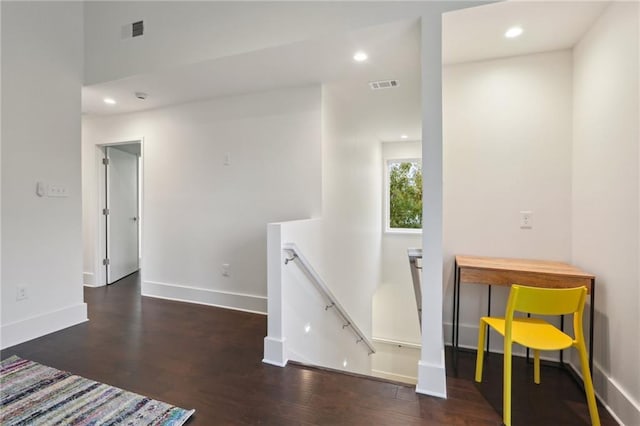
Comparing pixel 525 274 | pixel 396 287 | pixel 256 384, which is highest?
pixel 525 274

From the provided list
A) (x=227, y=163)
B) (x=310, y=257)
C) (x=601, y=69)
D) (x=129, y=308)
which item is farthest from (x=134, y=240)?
(x=601, y=69)

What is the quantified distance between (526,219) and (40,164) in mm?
4326

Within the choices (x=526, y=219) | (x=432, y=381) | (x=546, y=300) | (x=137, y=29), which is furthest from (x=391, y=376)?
(x=137, y=29)

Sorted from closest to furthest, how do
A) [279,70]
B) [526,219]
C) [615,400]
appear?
1. [615,400]
2. [526,219]
3. [279,70]

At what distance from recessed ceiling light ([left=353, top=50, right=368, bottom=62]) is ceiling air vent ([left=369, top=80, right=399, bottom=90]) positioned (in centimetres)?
51

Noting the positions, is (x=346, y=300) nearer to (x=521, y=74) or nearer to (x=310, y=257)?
(x=310, y=257)

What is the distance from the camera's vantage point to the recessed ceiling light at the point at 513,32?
6.90 ft

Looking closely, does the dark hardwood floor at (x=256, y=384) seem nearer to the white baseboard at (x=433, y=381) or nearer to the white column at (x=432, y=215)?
the white baseboard at (x=433, y=381)

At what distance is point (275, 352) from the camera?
7.48 ft

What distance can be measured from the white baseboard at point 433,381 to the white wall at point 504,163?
83 cm

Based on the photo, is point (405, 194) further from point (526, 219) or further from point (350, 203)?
point (526, 219)

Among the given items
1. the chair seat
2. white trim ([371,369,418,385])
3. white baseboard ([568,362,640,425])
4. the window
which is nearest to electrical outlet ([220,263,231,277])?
the chair seat

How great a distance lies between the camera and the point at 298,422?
165cm

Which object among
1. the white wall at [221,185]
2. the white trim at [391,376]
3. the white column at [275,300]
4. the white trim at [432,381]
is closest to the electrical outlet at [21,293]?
the white wall at [221,185]
